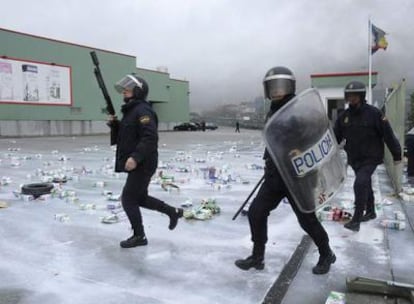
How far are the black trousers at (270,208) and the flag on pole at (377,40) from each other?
20.4 metres

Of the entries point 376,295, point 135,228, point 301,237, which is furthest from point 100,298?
point 301,237

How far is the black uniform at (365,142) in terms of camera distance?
4824 mm

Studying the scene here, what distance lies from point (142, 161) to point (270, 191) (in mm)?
1350

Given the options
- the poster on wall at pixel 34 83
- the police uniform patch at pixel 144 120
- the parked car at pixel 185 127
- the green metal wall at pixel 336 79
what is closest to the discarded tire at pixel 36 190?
the police uniform patch at pixel 144 120

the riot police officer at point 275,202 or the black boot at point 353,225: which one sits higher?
the riot police officer at point 275,202

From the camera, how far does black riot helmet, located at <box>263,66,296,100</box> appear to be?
11.0 ft

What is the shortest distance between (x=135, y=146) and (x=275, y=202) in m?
1.50

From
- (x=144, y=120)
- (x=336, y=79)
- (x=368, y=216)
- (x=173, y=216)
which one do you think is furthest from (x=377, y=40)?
(x=144, y=120)

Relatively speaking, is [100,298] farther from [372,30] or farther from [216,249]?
[372,30]

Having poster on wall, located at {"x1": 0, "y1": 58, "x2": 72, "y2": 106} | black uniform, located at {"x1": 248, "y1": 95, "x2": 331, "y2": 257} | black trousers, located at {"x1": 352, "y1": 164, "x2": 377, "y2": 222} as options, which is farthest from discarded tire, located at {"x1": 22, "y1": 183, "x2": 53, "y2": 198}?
poster on wall, located at {"x1": 0, "y1": 58, "x2": 72, "y2": 106}

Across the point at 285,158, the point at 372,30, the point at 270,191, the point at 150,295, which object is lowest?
the point at 150,295

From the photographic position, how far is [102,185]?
7.95 meters

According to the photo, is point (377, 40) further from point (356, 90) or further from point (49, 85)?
point (49, 85)

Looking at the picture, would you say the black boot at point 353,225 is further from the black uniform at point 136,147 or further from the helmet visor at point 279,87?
the black uniform at point 136,147
